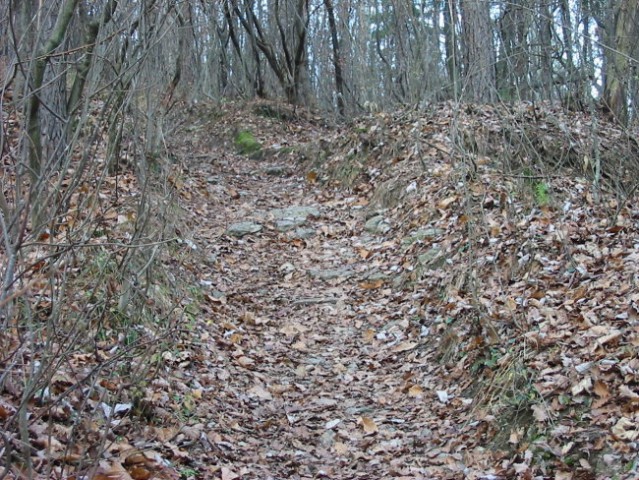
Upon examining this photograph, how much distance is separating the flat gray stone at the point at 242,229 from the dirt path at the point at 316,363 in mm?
128

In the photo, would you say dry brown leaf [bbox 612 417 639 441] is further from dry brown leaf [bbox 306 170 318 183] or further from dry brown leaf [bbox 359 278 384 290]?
dry brown leaf [bbox 306 170 318 183]

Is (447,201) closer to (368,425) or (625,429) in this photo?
(368,425)

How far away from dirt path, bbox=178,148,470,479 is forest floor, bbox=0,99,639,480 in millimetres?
18

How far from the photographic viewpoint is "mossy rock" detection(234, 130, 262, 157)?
11.9m

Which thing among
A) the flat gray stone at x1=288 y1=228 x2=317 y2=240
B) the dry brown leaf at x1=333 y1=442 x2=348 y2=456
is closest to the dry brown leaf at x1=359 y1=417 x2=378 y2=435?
the dry brown leaf at x1=333 y1=442 x2=348 y2=456

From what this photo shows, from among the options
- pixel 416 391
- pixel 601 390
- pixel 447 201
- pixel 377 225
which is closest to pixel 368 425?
pixel 416 391

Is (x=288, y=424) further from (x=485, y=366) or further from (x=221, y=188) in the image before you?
(x=221, y=188)

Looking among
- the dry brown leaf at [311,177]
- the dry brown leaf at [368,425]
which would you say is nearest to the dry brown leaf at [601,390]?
the dry brown leaf at [368,425]

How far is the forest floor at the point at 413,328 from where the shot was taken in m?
3.63

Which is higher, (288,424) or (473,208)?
(473,208)

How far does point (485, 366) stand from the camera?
4.44 m

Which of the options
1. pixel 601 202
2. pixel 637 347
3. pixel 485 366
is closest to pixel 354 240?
pixel 601 202

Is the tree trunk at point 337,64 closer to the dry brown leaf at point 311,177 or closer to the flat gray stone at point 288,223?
the dry brown leaf at point 311,177

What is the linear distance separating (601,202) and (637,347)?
2.80 meters
